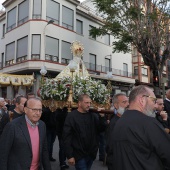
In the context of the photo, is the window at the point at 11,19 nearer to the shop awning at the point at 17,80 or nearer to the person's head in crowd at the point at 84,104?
the shop awning at the point at 17,80

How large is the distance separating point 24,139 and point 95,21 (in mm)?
24684

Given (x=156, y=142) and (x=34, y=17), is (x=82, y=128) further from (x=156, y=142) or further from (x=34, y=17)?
(x=34, y=17)

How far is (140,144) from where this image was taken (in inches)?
85.2

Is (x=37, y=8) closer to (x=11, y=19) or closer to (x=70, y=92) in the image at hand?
(x=11, y=19)

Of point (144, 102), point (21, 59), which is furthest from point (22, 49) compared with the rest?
point (144, 102)

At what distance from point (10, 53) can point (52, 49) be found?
4.90 meters

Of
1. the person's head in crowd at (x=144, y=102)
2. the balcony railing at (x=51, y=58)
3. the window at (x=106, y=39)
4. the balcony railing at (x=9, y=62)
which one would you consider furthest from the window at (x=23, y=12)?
the person's head in crowd at (x=144, y=102)

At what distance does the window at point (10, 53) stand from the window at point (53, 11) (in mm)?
4615

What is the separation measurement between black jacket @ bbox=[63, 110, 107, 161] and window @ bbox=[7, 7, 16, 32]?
20.7 meters

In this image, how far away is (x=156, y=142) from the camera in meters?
2.12

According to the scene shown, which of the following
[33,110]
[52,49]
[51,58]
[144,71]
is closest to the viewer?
[33,110]

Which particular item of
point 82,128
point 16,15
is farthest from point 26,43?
point 82,128

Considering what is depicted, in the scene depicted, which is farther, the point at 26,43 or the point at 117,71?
the point at 117,71

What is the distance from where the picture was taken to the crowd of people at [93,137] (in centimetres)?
216
